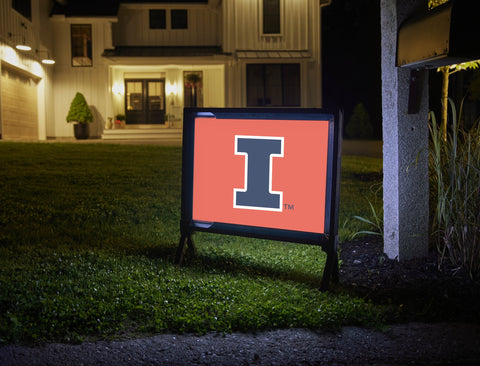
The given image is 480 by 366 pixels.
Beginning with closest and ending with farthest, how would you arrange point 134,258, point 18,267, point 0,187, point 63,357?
point 63,357 → point 18,267 → point 134,258 → point 0,187

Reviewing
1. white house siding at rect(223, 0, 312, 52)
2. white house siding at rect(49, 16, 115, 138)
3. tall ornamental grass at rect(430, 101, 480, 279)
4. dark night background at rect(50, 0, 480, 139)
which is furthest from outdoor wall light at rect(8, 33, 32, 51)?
dark night background at rect(50, 0, 480, 139)

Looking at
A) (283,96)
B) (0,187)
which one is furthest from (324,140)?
(283,96)

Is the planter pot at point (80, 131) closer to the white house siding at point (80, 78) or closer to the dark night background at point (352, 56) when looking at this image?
the white house siding at point (80, 78)

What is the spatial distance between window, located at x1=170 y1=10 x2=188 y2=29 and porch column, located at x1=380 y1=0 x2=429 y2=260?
77.0 feet

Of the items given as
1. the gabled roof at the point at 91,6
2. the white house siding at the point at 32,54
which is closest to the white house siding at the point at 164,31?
the gabled roof at the point at 91,6

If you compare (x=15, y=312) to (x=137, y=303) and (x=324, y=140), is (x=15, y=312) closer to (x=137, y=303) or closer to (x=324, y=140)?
(x=137, y=303)

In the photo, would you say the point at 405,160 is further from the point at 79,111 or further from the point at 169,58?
the point at 169,58

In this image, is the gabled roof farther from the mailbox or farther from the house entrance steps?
the mailbox

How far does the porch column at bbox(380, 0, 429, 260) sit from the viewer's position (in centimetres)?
430

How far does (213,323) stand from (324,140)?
162 cm

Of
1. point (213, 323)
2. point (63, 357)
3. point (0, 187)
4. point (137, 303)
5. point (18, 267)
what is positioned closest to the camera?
point (63, 357)

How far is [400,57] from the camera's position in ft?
13.8

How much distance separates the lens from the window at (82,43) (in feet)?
83.8

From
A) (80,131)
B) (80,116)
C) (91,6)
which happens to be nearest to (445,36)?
(80,131)
